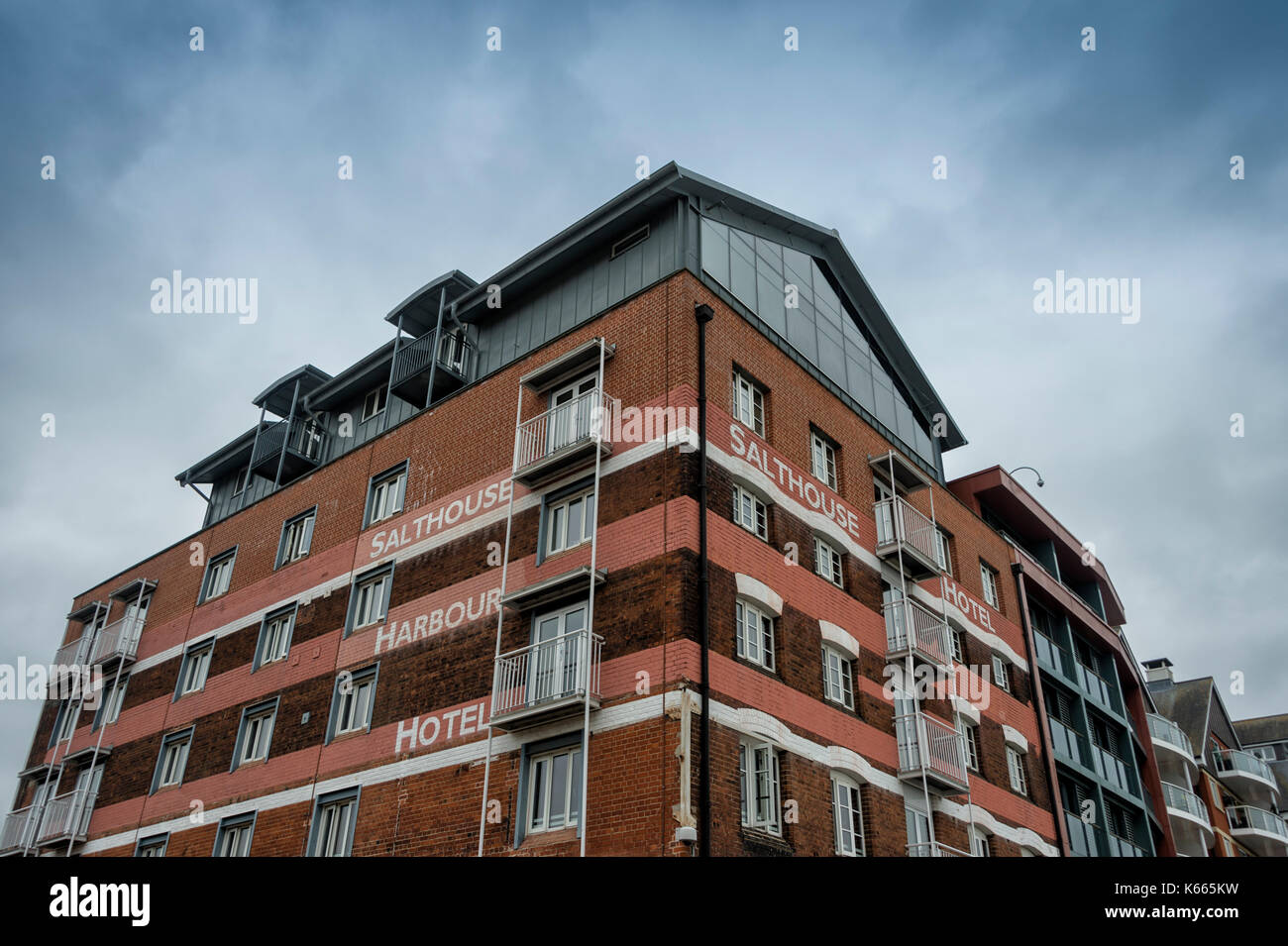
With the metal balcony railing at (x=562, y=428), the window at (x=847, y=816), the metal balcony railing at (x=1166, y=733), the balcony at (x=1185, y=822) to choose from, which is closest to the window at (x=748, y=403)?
the metal balcony railing at (x=562, y=428)

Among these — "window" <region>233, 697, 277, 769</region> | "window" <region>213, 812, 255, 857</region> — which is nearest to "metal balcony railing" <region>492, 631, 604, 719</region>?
"window" <region>213, 812, 255, 857</region>

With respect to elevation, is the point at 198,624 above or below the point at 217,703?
above

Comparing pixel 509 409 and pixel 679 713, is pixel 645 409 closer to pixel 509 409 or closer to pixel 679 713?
pixel 509 409

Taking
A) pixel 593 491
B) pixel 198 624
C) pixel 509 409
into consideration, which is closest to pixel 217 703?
pixel 198 624

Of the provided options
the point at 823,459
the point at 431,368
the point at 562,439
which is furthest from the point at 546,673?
the point at 431,368

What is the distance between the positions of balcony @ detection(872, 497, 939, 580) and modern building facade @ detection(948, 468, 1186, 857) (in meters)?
6.57

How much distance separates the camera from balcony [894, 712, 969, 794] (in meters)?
20.8

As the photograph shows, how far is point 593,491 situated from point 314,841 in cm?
944

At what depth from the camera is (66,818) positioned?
27609 millimetres

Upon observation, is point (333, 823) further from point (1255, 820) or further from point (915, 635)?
point (1255, 820)

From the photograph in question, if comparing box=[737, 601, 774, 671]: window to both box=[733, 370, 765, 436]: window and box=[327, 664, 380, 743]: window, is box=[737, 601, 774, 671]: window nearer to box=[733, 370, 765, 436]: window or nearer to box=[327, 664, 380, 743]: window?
box=[733, 370, 765, 436]: window

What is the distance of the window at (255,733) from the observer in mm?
24141

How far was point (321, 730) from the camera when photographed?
2253cm

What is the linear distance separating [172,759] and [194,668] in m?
2.60
